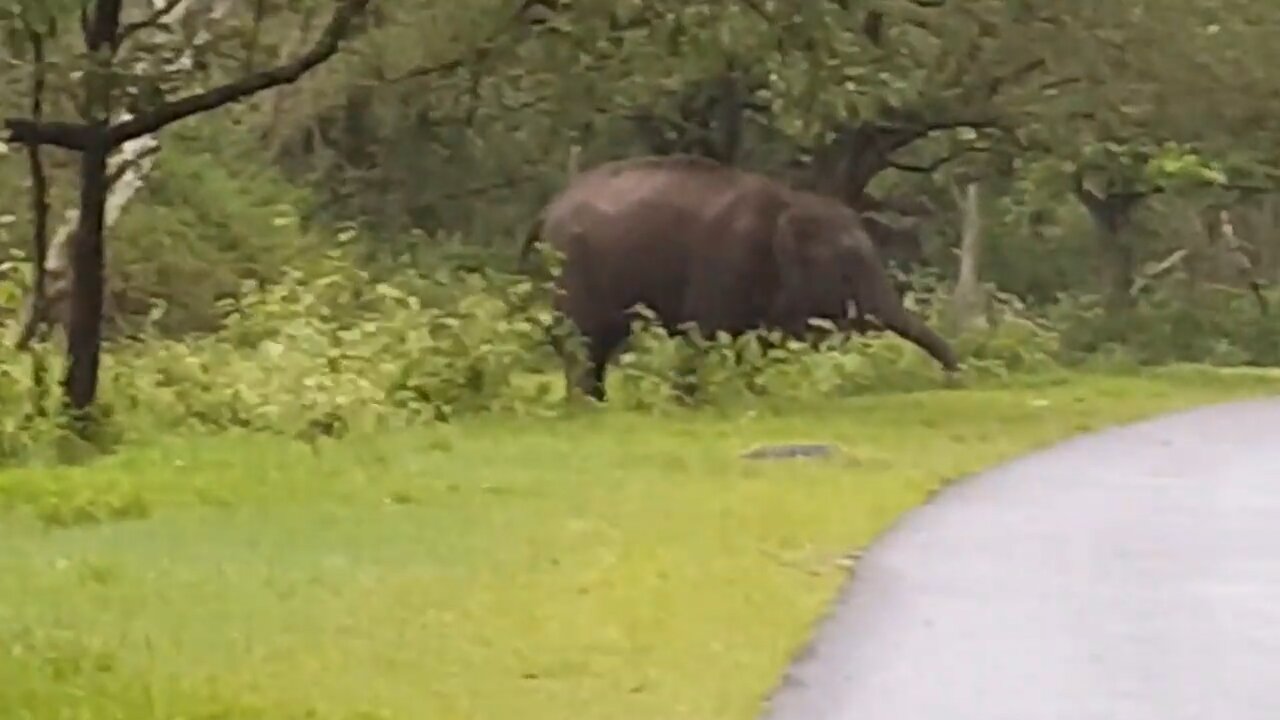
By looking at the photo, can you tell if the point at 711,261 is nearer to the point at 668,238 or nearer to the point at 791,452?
the point at 668,238

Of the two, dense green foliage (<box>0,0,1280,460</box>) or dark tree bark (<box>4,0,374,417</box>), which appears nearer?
dark tree bark (<box>4,0,374,417</box>)

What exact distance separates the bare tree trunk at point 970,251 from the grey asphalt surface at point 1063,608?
1791 cm

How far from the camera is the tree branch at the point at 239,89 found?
55.1ft

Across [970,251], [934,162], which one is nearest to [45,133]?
[934,162]

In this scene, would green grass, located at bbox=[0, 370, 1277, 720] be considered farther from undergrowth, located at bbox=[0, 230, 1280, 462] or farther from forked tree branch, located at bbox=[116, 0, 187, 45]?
forked tree branch, located at bbox=[116, 0, 187, 45]

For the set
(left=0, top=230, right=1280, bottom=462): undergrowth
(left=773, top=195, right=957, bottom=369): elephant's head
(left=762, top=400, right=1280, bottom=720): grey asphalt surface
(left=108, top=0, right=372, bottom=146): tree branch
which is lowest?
(left=0, top=230, right=1280, bottom=462): undergrowth

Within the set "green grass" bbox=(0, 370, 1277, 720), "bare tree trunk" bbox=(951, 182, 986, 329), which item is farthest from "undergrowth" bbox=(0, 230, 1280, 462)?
"bare tree trunk" bbox=(951, 182, 986, 329)

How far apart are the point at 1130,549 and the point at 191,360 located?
8.56m

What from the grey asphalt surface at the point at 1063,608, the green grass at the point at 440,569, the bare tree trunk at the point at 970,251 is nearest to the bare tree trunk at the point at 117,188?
the green grass at the point at 440,569

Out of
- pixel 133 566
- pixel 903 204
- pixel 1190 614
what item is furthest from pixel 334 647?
pixel 903 204

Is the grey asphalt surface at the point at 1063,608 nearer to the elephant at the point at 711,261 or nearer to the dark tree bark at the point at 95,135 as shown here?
the dark tree bark at the point at 95,135

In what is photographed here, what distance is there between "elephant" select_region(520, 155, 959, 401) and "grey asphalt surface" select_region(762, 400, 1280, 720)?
6.02 meters

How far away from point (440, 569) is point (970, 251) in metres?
26.6

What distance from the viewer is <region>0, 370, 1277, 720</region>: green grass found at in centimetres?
831
